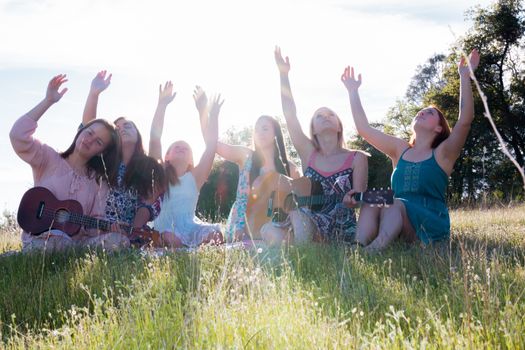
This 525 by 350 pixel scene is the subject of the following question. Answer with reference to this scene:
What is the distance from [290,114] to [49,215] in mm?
3159

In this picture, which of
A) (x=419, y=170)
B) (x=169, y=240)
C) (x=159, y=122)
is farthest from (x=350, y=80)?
(x=169, y=240)

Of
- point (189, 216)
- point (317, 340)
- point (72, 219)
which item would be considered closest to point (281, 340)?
point (317, 340)

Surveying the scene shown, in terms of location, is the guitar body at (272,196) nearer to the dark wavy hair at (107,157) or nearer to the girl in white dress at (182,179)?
the girl in white dress at (182,179)

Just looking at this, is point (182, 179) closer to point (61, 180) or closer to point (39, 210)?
point (61, 180)

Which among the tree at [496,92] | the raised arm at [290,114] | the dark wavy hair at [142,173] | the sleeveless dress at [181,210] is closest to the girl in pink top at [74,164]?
the dark wavy hair at [142,173]

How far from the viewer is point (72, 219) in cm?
659

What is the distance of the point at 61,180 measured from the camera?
6.65 meters

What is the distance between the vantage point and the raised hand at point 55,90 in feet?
21.4

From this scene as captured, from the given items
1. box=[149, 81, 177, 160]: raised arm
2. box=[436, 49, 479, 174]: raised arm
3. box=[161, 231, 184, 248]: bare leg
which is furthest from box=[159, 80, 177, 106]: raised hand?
box=[436, 49, 479, 174]: raised arm

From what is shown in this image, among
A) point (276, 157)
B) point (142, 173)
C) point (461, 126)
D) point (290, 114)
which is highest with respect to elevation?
point (290, 114)

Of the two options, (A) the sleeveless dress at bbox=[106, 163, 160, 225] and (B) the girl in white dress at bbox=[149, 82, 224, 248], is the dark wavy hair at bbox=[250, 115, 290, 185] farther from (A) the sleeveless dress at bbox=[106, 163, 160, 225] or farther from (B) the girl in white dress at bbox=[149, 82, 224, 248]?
(A) the sleeveless dress at bbox=[106, 163, 160, 225]

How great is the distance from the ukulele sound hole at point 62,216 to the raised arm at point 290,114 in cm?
291

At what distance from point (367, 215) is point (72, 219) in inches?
130

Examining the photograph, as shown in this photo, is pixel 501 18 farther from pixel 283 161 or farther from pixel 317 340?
pixel 317 340
